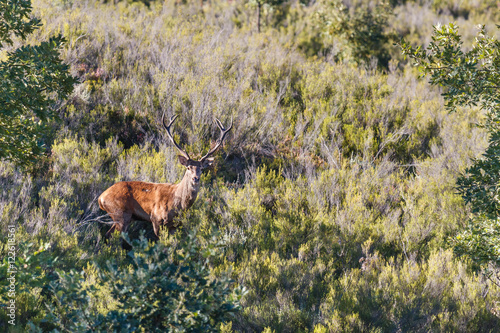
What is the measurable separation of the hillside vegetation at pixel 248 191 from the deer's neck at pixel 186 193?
0.20m

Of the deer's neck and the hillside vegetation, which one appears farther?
the deer's neck

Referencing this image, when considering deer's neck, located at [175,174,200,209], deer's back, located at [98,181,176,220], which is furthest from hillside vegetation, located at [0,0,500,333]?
deer's back, located at [98,181,176,220]

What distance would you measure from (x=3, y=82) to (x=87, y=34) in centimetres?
729

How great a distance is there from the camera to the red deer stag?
6133 millimetres

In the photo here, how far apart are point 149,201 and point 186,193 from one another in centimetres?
58

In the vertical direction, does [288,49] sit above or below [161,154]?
above

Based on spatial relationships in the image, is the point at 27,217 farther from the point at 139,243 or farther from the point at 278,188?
the point at 278,188

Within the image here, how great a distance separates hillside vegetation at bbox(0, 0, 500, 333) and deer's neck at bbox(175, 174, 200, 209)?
200mm

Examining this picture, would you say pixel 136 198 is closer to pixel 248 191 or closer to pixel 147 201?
pixel 147 201

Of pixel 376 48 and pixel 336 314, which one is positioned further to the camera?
pixel 376 48

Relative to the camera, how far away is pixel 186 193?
6180mm

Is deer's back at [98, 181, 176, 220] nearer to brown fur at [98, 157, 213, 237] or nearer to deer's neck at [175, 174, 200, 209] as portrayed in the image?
brown fur at [98, 157, 213, 237]

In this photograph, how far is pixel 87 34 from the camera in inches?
Result: 428

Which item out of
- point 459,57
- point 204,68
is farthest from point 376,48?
point 459,57
